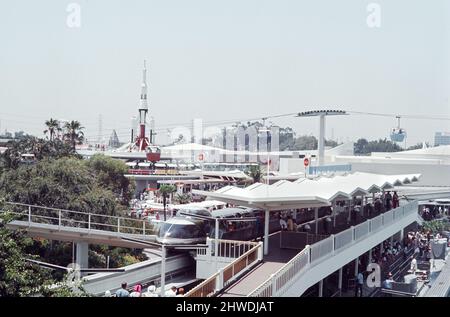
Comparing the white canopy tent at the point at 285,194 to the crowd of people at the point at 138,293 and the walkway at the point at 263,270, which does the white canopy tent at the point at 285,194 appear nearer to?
the walkway at the point at 263,270

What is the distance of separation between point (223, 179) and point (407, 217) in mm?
9519

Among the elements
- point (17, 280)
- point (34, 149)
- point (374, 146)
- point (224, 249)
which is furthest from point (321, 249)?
point (374, 146)

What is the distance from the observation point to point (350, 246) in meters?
8.87

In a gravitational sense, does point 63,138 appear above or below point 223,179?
above

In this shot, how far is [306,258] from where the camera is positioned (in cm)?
706

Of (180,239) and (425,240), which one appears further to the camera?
(425,240)

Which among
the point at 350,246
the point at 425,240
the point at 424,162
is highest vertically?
the point at 424,162

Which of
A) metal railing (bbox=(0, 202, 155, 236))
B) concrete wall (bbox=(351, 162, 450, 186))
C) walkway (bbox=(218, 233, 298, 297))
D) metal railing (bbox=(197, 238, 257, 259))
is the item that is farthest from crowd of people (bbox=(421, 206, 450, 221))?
metal railing (bbox=(197, 238, 257, 259))

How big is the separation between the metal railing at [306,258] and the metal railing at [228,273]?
604 mm

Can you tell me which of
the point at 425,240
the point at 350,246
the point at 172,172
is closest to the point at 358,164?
the point at 425,240

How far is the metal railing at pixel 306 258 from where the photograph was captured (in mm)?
5895
